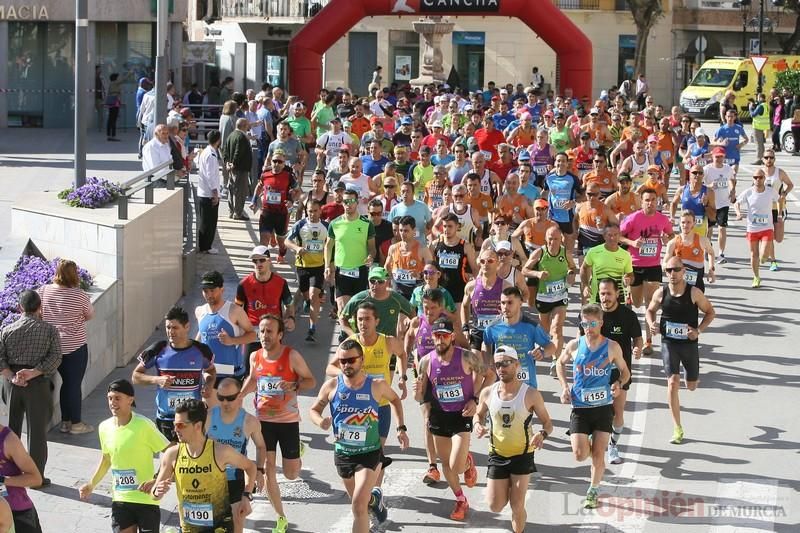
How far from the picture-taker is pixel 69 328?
513 inches

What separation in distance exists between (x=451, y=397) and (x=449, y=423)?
21 cm

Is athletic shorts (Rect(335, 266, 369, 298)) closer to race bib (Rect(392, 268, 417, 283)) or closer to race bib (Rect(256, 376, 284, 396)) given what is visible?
race bib (Rect(392, 268, 417, 283))

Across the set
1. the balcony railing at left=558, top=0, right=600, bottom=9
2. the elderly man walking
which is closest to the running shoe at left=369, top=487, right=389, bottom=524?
the elderly man walking

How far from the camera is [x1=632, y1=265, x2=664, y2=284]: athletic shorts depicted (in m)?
17.1

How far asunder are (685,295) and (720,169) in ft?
28.7

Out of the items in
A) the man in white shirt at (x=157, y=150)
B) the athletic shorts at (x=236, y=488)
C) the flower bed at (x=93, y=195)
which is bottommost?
the athletic shorts at (x=236, y=488)

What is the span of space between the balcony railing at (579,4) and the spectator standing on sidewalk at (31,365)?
51.5 m

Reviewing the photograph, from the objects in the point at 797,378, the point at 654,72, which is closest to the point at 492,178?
the point at 797,378

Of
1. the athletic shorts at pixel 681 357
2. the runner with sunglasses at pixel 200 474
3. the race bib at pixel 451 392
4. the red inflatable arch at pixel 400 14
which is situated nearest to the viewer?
the runner with sunglasses at pixel 200 474

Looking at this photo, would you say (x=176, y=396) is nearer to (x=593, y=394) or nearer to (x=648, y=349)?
(x=593, y=394)

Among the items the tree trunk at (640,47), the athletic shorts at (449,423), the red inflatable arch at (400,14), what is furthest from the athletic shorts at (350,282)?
the tree trunk at (640,47)

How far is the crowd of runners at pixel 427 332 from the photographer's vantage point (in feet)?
34.1

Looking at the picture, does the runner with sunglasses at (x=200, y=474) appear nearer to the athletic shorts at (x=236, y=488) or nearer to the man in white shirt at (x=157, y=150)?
the athletic shorts at (x=236, y=488)

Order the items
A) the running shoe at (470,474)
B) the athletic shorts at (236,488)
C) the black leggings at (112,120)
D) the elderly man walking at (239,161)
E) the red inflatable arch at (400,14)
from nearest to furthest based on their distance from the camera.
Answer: the athletic shorts at (236,488), the running shoe at (470,474), the elderly man walking at (239,161), the black leggings at (112,120), the red inflatable arch at (400,14)
